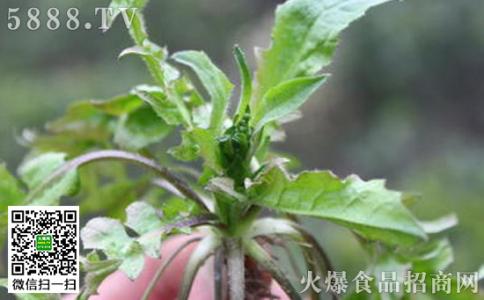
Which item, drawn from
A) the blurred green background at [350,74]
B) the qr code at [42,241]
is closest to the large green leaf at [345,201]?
the qr code at [42,241]

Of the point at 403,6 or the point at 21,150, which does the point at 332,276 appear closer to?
the point at 21,150

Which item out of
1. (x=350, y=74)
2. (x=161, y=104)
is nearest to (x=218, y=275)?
(x=161, y=104)

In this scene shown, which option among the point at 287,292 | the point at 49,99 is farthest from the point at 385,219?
the point at 49,99

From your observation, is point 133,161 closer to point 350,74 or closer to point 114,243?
point 114,243

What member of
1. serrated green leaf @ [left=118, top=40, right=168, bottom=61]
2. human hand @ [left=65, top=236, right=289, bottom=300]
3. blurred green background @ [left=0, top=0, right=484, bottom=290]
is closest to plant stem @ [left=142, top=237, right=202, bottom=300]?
human hand @ [left=65, top=236, right=289, bottom=300]

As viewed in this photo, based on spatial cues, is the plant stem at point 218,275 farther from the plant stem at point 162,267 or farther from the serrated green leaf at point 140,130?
the serrated green leaf at point 140,130
